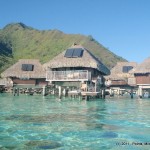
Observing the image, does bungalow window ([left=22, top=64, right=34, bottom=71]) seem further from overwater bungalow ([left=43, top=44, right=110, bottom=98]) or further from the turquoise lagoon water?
the turquoise lagoon water

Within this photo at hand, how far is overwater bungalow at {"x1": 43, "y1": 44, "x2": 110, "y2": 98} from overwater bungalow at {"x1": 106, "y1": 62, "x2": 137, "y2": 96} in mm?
11082

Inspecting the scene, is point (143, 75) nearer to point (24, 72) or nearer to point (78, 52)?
point (78, 52)

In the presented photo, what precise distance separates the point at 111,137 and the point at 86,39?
11984 cm

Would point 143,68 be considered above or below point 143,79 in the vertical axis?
above

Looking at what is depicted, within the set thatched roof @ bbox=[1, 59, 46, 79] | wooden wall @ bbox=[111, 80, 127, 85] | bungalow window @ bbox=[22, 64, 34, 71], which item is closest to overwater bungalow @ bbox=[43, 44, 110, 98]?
thatched roof @ bbox=[1, 59, 46, 79]

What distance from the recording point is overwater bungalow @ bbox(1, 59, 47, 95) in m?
44.4

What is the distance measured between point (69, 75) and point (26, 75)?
1357cm

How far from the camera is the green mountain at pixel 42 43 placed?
339 feet

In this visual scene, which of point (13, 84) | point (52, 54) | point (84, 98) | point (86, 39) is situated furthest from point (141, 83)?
point (86, 39)

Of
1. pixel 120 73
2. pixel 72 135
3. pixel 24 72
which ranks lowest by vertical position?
pixel 72 135

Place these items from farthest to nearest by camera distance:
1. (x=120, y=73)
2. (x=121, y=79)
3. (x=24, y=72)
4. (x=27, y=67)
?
(x=120, y=73), (x=121, y=79), (x=27, y=67), (x=24, y=72)

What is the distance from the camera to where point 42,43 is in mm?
114062

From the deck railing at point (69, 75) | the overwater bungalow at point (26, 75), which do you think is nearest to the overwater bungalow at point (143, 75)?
the deck railing at point (69, 75)

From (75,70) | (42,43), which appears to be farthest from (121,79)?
(42,43)
